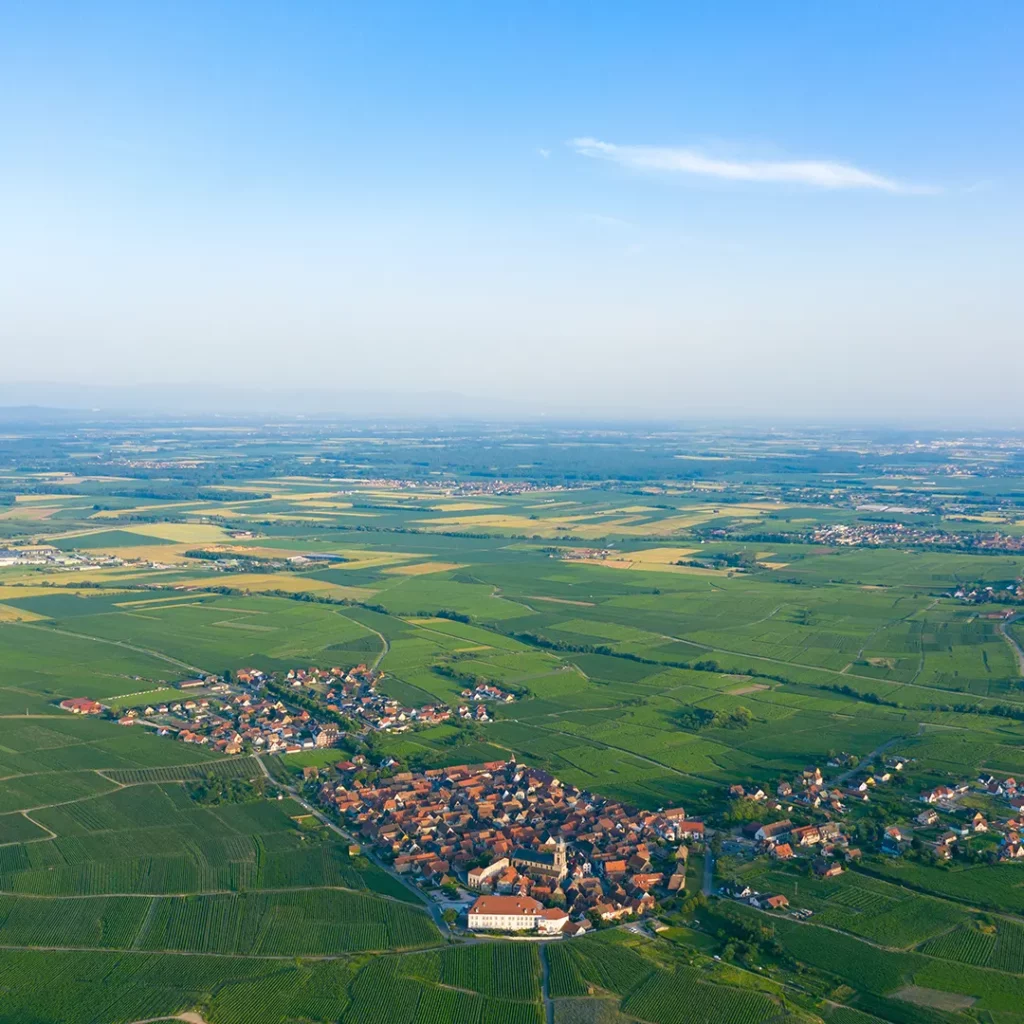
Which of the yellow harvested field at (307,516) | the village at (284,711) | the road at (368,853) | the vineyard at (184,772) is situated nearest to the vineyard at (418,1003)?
the road at (368,853)

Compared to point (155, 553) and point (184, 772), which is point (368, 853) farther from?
point (155, 553)

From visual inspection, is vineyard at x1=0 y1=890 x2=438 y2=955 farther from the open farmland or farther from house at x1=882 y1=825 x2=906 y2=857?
house at x1=882 y1=825 x2=906 y2=857

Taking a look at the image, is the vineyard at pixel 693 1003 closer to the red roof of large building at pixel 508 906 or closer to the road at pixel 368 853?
the red roof of large building at pixel 508 906

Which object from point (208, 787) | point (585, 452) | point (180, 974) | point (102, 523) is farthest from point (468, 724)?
point (585, 452)

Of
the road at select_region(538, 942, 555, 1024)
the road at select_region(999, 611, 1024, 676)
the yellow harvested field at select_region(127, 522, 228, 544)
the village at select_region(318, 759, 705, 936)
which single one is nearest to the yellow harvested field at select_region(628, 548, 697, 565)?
the road at select_region(999, 611, 1024, 676)

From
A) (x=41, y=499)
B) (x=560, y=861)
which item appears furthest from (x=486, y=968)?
(x=41, y=499)

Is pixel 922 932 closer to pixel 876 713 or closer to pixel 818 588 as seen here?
pixel 876 713
